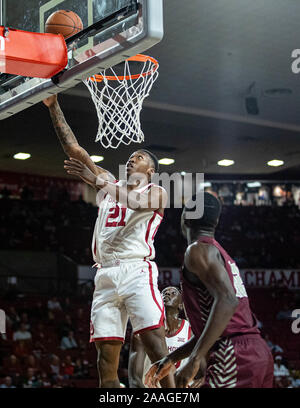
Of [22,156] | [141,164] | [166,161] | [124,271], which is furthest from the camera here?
[22,156]

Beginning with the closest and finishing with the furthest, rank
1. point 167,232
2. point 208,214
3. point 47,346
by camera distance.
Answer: point 208,214 → point 47,346 → point 167,232

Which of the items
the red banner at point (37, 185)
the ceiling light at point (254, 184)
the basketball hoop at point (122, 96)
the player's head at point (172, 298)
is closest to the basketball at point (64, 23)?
the basketball hoop at point (122, 96)

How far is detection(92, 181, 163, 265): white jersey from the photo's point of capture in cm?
458

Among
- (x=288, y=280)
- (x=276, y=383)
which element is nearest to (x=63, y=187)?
(x=288, y=280)

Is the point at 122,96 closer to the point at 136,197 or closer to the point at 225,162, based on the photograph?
the point at 136,197

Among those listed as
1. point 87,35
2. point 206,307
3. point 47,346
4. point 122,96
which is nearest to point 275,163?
point 47,346

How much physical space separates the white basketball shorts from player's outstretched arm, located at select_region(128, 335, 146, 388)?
0.61m

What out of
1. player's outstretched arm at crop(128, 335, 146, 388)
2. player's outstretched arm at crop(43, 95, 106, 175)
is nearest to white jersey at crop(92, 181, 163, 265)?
player's outstretched arm at crop(43, 95, 106, 175)

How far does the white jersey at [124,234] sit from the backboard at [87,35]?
3.14ft

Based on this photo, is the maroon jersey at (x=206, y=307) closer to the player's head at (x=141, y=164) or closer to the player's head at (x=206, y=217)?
the player's head at (x=206, y=217)

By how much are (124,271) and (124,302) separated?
214 mm

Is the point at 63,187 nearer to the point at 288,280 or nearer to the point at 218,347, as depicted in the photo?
the point at 288,280

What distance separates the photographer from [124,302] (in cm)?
450
